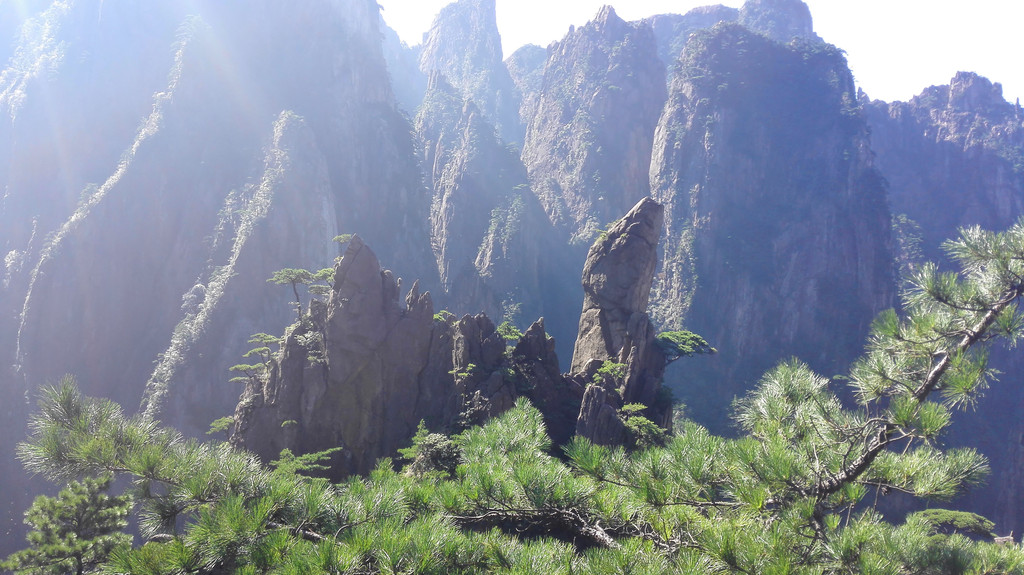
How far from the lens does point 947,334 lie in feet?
13.0

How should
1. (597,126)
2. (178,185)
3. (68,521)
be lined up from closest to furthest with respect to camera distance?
1. (68,521)
2. (178,185)
3. (597,126)

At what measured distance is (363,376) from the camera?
Result: 23984mm

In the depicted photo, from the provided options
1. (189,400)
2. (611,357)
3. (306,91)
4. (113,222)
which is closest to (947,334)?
(611,357)

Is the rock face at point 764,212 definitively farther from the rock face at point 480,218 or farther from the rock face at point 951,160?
the rock face at point 480,218

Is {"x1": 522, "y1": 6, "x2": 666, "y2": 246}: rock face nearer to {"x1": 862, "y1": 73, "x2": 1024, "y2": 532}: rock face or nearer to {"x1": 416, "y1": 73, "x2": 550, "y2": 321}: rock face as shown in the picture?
{"x1": 416, "y1": 73, "x2": 550, "y2": 321}: rock face

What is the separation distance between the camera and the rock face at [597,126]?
232 feet

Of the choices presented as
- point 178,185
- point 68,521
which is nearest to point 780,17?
point 178,185

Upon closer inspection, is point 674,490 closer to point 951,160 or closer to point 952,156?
point 951,160

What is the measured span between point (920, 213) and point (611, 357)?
67.7 meters

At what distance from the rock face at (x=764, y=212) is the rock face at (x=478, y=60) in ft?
116

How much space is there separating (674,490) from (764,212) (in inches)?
2587

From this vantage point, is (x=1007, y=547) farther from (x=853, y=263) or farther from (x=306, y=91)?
(x=306, y=91)

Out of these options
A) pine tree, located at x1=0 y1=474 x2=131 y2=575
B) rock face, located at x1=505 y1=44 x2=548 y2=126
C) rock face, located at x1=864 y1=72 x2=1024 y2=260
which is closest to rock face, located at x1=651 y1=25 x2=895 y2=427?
rock face, located at x1=864 y1=72 x2=1024 y2=260

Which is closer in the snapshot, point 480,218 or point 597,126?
point 480,218
